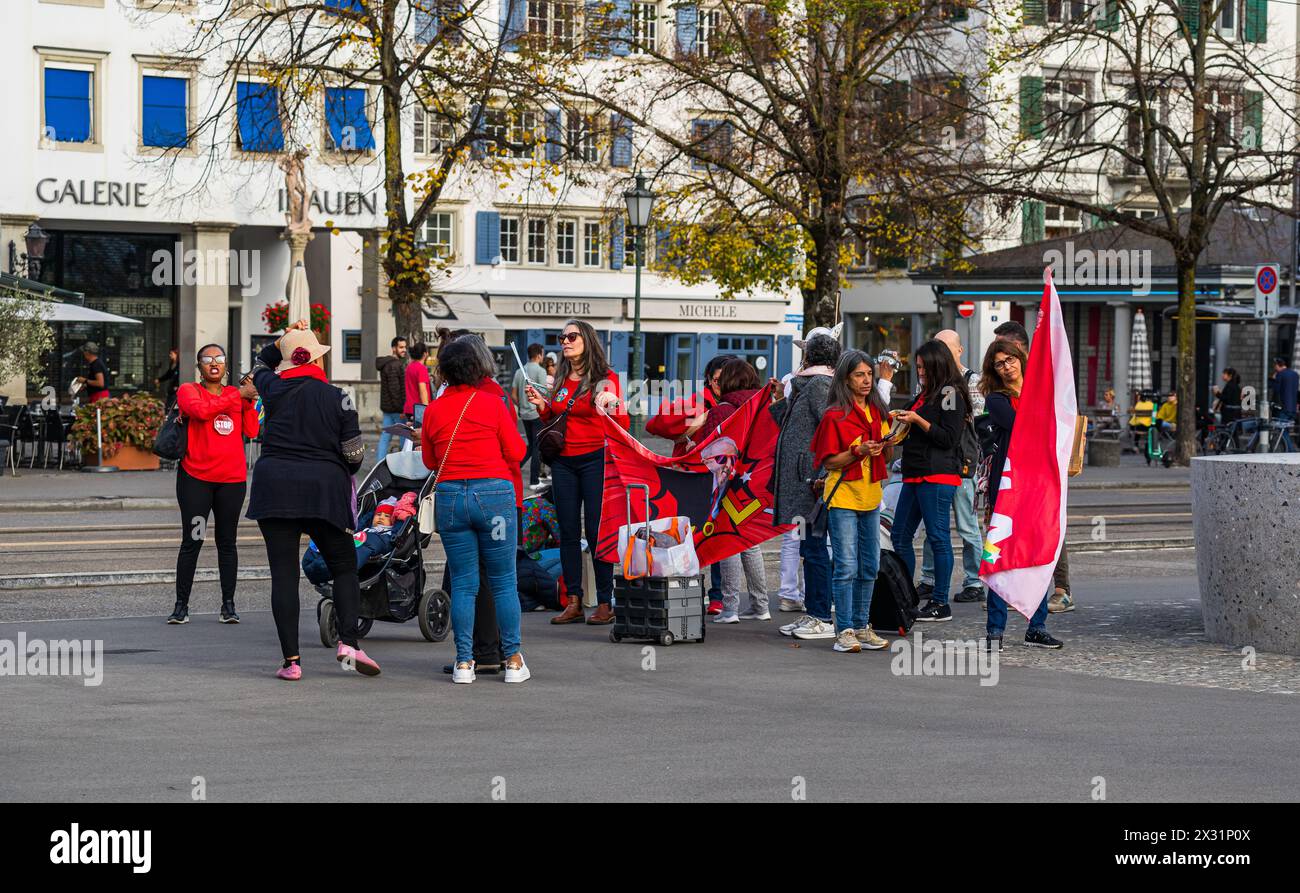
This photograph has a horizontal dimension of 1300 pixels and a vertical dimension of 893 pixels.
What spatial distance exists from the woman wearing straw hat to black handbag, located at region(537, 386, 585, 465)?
232cm

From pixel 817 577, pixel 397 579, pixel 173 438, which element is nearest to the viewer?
pixel 397 579

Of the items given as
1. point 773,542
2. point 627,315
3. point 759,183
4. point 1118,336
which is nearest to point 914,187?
point 759,183

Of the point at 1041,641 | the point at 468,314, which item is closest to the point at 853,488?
the point at 1041,641

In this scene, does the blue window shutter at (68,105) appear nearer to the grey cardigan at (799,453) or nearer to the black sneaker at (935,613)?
the black sneaker at (935,613)

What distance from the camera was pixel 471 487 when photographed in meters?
9.98

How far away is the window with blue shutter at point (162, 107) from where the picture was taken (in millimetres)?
43719

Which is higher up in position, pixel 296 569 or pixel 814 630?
pixel 296 569

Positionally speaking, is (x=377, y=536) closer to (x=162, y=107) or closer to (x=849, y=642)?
(x=849, y=642)

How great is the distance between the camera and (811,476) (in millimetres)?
11922

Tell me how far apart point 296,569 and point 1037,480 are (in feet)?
13.9

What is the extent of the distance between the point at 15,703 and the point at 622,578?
3920 millimetres

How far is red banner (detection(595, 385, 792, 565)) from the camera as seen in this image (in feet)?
40.6

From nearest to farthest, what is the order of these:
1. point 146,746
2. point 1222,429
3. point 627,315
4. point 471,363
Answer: point 146,746 → point 471,363 → point 1222,429 → point 627,315
